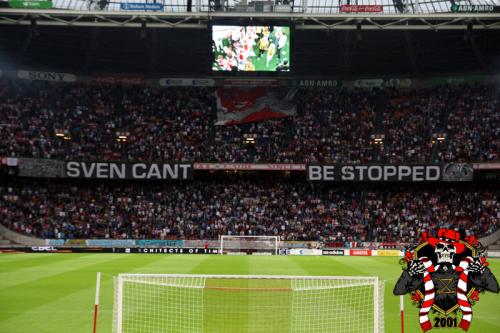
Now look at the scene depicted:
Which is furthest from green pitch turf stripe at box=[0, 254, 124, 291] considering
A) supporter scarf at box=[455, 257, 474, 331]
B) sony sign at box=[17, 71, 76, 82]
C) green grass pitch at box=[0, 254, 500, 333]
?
sony sign at box=[17, 71, 76, 82]

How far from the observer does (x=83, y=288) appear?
1923 centimetres

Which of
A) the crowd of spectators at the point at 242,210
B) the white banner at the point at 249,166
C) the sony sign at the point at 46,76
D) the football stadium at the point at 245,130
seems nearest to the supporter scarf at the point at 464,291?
the football stadium at the point at 245,130

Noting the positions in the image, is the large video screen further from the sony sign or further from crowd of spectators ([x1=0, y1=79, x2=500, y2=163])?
the sony sign

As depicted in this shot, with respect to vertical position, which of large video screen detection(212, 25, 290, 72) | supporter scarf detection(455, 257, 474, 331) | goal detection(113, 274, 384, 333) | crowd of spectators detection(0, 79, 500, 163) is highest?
large video screen detection(212, 25, 290, 72)

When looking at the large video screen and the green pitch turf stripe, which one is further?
the large video screen

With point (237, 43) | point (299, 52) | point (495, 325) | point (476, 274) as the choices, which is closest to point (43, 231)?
point (237, 43)

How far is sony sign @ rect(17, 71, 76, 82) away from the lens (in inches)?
1951

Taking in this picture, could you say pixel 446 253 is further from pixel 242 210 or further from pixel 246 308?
pixel 242 210

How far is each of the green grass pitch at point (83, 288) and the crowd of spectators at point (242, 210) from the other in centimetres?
1098

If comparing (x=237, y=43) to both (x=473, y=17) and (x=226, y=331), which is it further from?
(x=226, y=331)

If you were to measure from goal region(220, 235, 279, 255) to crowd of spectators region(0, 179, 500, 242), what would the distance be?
1591mm

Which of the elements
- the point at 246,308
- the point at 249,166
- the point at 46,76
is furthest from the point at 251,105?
the point at 246,308

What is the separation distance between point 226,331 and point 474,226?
3479cm

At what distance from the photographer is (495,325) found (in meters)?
13.9
